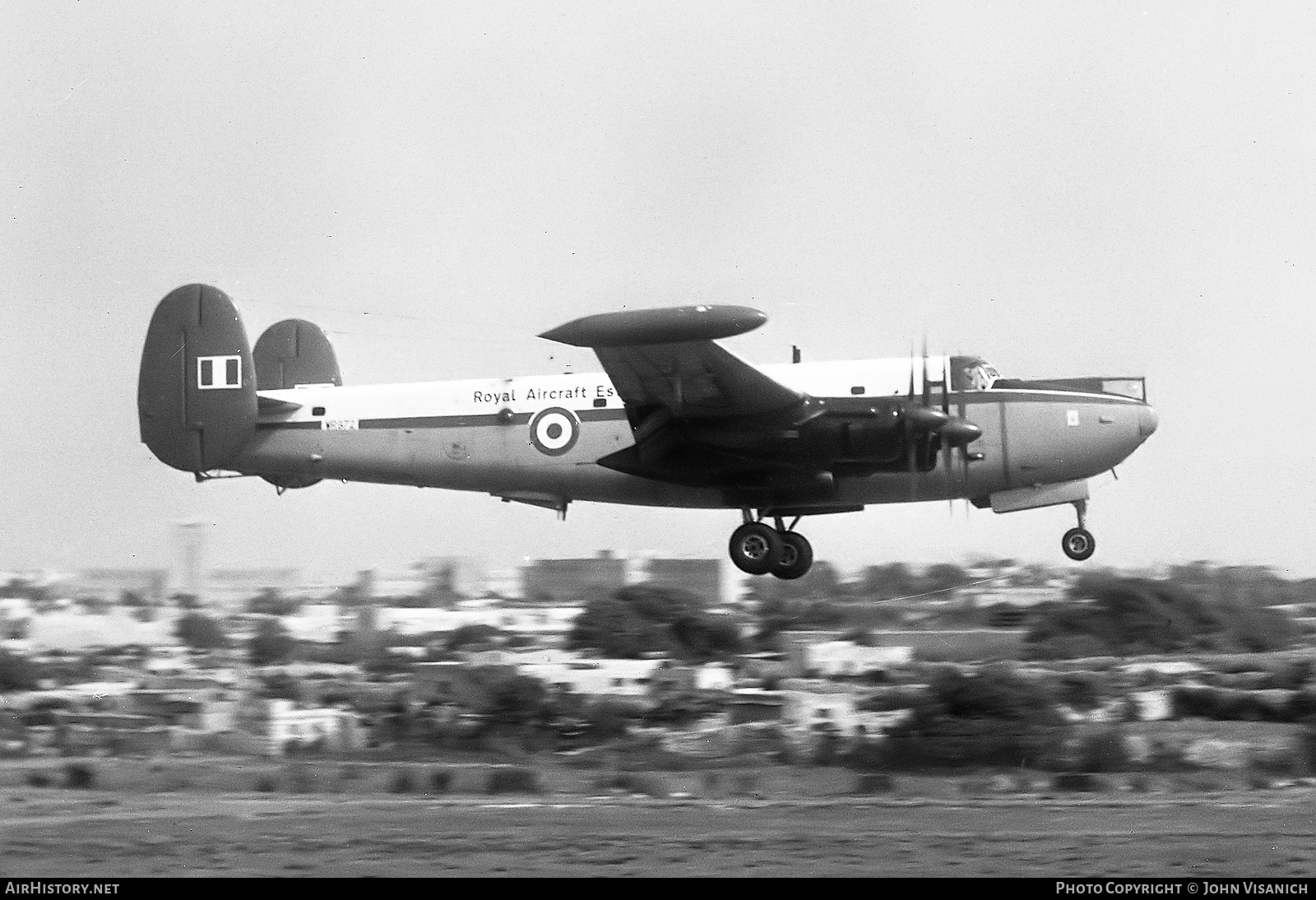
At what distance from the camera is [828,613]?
3403 cm

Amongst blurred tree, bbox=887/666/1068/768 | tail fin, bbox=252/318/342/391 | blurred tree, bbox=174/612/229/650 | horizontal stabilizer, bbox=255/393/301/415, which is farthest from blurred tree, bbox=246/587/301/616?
blurred tree, bbox=887/666/1068/768

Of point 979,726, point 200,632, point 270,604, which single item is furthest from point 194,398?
point 270,604

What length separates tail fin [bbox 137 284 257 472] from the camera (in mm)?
22734

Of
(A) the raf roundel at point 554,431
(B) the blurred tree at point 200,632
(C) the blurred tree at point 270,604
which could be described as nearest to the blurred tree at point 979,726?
(A) the raf roundel at point 554,431

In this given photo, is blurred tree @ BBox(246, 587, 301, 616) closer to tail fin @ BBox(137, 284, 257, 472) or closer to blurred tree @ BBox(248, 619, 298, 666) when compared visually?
blurred tree @ BBox(248, 619, 298, 666)

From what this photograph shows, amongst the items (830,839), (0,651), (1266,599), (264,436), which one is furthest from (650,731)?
(1266,599)

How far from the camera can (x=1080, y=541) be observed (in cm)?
2184

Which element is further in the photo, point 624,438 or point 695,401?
point 624,438

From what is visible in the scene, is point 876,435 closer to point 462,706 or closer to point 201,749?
point 462,706

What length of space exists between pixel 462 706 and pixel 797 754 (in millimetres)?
5415

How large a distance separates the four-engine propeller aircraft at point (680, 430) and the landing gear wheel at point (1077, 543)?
0.9 inches

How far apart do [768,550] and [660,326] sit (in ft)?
14.4

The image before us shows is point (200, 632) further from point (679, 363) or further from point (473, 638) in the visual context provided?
point (679, 363)

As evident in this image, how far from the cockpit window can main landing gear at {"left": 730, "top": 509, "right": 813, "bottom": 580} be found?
2.89m
